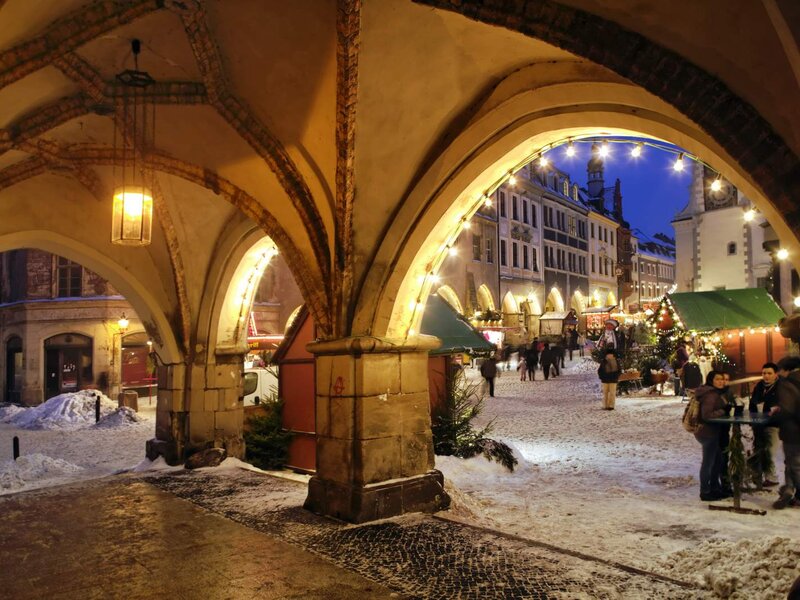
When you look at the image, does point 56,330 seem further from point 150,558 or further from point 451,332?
point 150,558

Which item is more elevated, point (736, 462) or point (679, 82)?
point (679, 82)

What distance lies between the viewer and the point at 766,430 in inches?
317

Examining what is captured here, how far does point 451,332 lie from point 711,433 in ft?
16.3

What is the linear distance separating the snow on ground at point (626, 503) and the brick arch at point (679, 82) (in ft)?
9.22

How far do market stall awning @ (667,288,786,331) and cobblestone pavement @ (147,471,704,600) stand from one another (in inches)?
508

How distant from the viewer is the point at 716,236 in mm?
30031

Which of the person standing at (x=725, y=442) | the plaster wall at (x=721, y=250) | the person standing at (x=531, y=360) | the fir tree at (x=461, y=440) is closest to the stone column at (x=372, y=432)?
the fir tree at (x=461, y=440)

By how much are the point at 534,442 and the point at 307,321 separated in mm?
5156

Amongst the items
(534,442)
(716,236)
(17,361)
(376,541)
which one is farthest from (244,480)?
(716,236)

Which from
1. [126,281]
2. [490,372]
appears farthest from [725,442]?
[490,372]

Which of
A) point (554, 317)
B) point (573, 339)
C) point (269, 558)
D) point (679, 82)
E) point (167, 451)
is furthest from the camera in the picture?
point (554, 317)

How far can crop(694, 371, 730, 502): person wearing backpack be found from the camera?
302 inches

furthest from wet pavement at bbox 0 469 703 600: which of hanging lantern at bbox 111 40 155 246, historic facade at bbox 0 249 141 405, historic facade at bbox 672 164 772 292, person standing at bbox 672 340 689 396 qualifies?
historic facade at bbox 672 164 772 292

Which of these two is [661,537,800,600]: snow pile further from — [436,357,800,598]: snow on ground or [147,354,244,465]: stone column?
[147,354,244,465]: stone column
